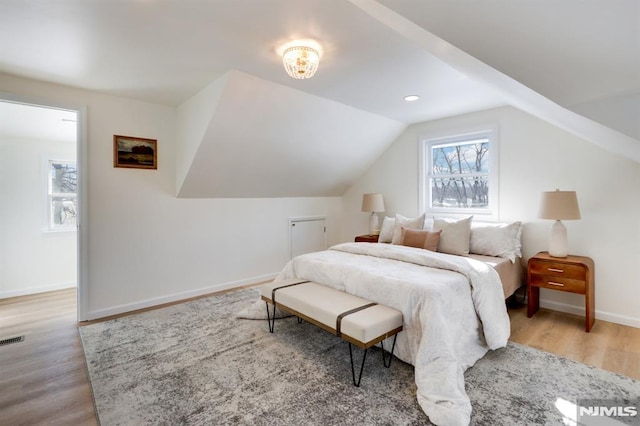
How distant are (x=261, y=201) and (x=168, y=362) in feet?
8.31

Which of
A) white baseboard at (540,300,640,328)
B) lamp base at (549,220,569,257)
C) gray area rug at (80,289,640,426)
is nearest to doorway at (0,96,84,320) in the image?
gray area rug at (80,289,640,426)

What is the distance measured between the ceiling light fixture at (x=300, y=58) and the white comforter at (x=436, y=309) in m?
1.58

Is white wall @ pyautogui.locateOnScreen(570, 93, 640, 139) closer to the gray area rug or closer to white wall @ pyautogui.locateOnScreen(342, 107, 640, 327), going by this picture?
the gray area rug

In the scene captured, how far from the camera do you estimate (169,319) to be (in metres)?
3.03

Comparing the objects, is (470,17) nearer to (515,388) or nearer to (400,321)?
(400,321)

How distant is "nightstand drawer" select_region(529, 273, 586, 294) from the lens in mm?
2688

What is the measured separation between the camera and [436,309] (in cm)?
193

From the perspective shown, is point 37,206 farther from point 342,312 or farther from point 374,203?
point 374,203

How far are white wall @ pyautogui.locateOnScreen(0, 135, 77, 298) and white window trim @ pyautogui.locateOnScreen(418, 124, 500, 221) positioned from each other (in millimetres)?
5061

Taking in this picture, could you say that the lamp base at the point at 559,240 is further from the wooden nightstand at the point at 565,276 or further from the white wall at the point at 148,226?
the white wall at the point at 148,226

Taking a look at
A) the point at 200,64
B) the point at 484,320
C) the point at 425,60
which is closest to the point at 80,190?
the point at 200,64

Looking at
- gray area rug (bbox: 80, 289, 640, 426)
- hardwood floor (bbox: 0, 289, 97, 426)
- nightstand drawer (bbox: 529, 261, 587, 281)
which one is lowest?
hardwood floor (bbox: 0, 289, 97, 426)

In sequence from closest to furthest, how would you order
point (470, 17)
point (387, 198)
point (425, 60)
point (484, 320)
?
point (470, 17)
point (484, 320)
point (425, 60)
point (387, 198)

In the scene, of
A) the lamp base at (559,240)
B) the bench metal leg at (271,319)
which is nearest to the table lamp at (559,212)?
the lamp base at (559,240)
